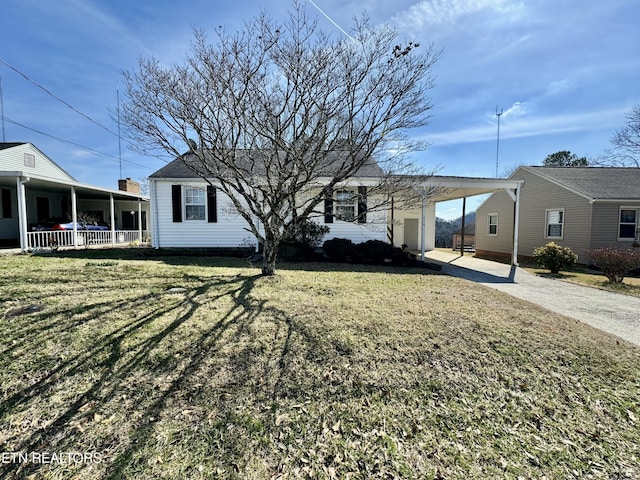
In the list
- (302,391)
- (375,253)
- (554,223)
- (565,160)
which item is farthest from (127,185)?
(565,160)

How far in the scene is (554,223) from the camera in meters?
15.0

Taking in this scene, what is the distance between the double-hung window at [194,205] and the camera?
40.9 feet

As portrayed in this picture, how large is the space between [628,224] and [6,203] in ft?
95.7

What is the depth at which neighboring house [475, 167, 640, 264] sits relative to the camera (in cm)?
1331

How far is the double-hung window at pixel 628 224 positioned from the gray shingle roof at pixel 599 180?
68 cm

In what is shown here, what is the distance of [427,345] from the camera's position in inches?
150

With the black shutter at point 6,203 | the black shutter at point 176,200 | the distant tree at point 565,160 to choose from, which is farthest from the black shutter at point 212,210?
the distant tree at point 565,160

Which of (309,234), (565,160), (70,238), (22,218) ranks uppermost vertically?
(565,160)

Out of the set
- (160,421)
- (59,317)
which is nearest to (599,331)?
(160,421)

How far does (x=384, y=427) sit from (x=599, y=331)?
460cm

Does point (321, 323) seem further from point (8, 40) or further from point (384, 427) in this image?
point (8, 40)

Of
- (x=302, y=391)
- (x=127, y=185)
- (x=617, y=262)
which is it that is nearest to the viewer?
(x=302, y=391)

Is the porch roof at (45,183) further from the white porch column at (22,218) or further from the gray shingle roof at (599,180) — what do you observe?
the gray shingle roof at (599,180)

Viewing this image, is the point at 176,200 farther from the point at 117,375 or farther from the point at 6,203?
the point at 117,375
